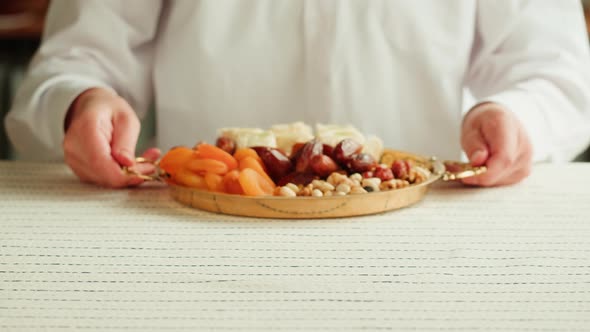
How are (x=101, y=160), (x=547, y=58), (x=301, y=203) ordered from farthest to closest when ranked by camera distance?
(x=547, y=58), (x=101, y=160), (x=301, y=203)

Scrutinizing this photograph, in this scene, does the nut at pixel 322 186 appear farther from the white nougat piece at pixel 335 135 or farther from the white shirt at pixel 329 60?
the white shirt at pixel 329 60

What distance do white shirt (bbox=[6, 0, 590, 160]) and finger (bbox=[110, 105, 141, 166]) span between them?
239 millimetres

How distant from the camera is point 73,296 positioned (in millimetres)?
532

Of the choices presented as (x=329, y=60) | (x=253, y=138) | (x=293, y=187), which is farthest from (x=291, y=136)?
(x=329, y=60)

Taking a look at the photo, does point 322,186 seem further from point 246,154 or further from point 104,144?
point 104,144

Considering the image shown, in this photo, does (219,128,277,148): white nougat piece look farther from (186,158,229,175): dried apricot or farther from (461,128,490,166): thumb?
(461,128,490,166): thumb

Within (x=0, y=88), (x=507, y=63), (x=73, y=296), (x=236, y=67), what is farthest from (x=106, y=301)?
(x=0, y=88)

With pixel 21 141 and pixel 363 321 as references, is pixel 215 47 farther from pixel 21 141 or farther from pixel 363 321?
pixel 363 321

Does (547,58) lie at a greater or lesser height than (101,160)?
greater

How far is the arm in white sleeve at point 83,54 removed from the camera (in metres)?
1.09

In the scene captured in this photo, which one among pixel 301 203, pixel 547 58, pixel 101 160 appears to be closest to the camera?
pixel 301 203

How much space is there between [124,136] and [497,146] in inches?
17.0

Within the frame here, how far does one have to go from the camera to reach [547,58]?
1.11 meters

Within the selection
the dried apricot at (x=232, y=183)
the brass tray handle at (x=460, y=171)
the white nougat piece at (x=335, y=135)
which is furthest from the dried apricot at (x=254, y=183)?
the brass tray handle at (x=460, y=171)
